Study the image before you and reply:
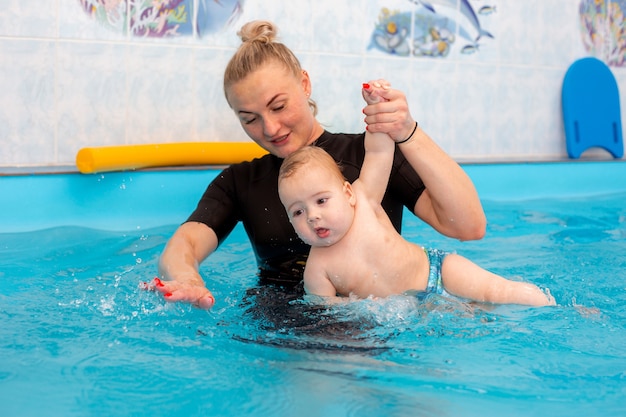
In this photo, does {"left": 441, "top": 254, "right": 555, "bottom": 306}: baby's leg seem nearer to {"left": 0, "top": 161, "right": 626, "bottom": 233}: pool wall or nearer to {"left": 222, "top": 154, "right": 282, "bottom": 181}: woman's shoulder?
{"left": 222, "top": 154, "right": 282, "bottom": 181}: woman's shoulder

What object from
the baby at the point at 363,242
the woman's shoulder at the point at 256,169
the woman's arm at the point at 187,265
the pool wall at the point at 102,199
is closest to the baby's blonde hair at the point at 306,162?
the baby at the point at 363,242

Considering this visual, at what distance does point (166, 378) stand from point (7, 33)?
3.38m

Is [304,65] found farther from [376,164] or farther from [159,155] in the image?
[376,164]

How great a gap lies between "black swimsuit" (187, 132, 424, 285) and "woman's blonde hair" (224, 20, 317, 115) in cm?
30

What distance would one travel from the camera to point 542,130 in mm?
7066

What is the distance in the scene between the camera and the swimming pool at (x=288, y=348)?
1.98m

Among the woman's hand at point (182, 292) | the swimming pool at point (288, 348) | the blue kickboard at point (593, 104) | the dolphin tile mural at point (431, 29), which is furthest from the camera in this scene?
the blue kickboard at point (593, 104)

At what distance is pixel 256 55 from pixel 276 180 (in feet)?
1.42

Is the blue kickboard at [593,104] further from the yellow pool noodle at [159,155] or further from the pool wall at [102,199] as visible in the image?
the pool wall at [102,199]

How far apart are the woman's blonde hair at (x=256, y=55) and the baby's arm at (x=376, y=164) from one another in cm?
42

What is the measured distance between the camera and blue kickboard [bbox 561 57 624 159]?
23.0 feet

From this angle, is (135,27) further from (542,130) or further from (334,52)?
(542,130)

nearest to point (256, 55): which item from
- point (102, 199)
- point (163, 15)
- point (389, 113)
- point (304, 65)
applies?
point (389, 113)

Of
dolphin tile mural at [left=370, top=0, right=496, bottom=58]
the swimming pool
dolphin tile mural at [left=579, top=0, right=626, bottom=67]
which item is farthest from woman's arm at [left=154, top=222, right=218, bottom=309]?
A: dolphin tile mural at [left=579, top=0, right=626, bottom=67]
